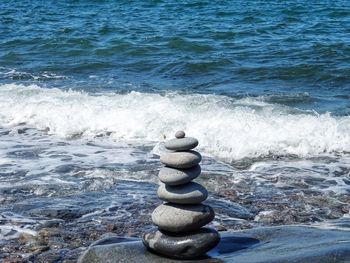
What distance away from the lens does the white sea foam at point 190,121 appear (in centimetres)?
1227

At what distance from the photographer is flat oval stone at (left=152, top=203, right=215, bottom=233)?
6.39 m

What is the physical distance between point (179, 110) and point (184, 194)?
8.17 metres

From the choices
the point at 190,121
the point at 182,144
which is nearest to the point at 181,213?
the point at 182,144

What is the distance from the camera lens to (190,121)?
544 inches

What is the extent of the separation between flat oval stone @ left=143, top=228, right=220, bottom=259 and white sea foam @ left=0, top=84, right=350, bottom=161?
17.3 feet

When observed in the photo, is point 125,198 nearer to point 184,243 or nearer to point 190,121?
point 184,243

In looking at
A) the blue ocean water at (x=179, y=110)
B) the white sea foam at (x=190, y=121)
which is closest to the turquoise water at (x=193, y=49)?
the blue ocean water at (x=179, y=110)

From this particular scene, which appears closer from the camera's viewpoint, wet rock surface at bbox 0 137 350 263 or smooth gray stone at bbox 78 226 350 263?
smooth gray stone at bbox 78 226 350 263

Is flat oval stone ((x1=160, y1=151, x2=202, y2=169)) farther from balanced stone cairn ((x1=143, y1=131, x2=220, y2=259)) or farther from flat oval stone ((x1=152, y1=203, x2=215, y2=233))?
flat oval stone ((x1=152, y1=203, x2=215, y2=233))

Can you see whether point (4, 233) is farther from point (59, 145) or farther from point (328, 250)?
point (59, 145)

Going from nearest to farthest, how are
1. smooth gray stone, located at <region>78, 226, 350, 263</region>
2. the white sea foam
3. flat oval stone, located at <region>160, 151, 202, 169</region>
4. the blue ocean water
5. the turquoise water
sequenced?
smooth gray stone, located at <region>78, 226, 350, 263</region>, flat oval stone, located at <region>160, 151, 202, 169</region>, the blue ocean water, the white sea foam, the turquoise water

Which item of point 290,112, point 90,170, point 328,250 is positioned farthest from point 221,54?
point 328,250

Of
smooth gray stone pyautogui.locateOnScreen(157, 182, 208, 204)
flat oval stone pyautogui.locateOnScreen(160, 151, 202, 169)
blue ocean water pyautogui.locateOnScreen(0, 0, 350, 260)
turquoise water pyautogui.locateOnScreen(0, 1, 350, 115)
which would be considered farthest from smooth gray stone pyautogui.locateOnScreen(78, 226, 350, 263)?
turquoise water pyautogui.locateOnScreen(0, 1, 350, 115)

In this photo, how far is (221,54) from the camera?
20891 mm
